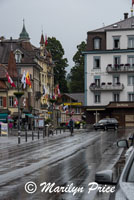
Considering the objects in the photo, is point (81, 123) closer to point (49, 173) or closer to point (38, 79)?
point (38, 79)

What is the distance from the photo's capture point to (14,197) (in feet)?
35.9

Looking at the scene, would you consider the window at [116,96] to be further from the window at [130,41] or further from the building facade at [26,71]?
the building facade at [26,71]

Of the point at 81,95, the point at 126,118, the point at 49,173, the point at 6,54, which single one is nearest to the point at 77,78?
the point at 81,95

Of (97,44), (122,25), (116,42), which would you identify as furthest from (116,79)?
(122,25)

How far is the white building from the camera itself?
3317 inches

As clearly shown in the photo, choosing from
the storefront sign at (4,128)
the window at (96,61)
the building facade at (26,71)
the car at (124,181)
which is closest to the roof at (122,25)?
the window at (96,61)

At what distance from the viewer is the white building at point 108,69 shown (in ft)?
276

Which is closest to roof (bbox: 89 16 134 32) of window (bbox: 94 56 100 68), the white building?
the white building

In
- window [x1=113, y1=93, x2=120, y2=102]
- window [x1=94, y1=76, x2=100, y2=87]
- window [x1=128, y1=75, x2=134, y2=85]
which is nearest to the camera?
window [x1=113, y1=93, x2=120, y2=102]

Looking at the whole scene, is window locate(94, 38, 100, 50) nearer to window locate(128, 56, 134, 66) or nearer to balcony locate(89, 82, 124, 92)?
window locate(128, 56, 134, 66)

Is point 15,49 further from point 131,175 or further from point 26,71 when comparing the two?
point 131,175

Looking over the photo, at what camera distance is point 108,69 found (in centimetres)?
8469

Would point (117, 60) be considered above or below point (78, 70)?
below

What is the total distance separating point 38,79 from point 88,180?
280 ft
